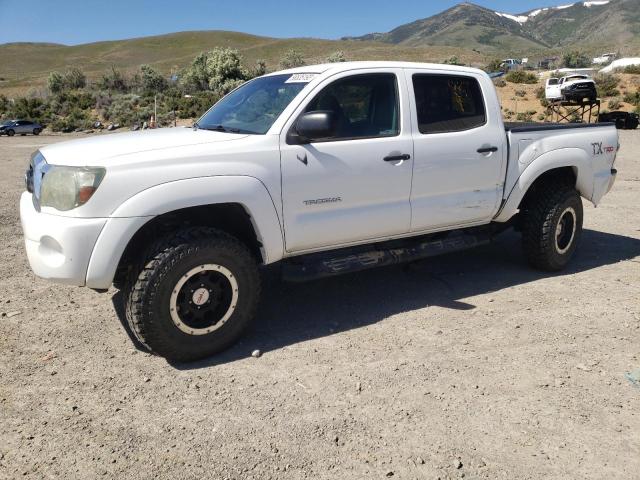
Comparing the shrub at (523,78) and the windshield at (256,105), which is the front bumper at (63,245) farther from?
the shrub at (523,78)

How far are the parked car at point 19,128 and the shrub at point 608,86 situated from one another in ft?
118

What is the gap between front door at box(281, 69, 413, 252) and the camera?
397cm

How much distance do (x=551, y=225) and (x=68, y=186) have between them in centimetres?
437

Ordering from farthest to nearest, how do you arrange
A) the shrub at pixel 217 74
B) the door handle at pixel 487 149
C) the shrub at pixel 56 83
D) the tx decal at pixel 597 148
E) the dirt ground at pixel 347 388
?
the shrub at pixel 56 83 → the shrub at pixel 217 74 → the tx decal at pixel 597 148 → the door handle at pixel 487 149 → the dirt ground at pixel 347 388

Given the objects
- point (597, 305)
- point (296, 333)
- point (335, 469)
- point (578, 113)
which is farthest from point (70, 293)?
point (578, 113)

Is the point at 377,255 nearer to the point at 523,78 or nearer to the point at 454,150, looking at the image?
the point at 454,150

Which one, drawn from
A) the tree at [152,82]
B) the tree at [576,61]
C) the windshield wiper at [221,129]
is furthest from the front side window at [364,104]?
the tree at [576,61]

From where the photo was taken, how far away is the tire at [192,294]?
3576 millimetres

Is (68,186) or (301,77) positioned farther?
(301,77)

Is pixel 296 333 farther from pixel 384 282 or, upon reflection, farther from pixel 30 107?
pixel 30 107

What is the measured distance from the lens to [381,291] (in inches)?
205

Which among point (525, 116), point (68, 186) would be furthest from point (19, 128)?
point (68, 186)

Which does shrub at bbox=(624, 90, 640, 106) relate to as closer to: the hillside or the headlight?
the headlight

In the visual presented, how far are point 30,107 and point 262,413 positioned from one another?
159ft
